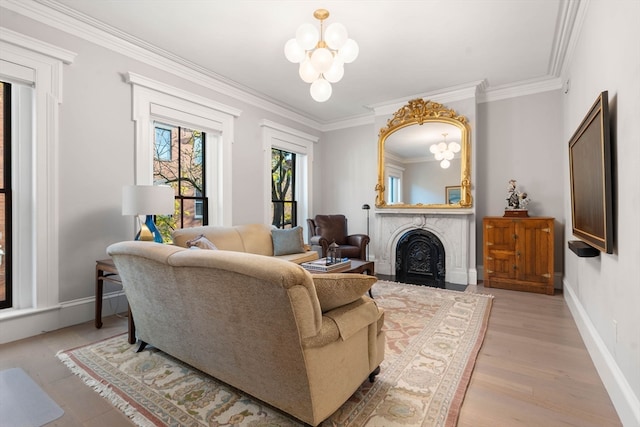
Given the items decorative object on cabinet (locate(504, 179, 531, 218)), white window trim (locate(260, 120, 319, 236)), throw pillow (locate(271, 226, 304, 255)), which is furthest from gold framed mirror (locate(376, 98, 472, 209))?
throw pillow (locate(271, 226, 304, 255))

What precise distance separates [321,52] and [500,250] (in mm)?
3455

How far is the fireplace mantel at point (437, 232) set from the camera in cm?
466

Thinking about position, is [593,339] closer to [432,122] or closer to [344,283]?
[344,283]

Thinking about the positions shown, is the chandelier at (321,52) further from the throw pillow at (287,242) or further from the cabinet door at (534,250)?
the cabinet door at (534,250)

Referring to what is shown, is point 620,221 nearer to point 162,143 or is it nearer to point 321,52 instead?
point 321,52

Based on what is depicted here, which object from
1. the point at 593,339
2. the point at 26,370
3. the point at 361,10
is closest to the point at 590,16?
→ the point at 361,10

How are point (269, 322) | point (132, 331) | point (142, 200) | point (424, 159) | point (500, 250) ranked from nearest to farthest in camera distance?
point (269, 322) → point (132, 331) → point (142, 200) → point (500, 250) → point (424, 159)

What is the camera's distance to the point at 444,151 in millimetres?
4875

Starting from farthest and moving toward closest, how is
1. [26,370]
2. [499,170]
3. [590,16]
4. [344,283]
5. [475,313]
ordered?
[499,170] → [475,313] → [590,16] → [26,370] → [344,283]

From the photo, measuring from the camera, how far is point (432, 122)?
4934mm

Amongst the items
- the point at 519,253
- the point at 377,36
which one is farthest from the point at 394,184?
the point at 377,36

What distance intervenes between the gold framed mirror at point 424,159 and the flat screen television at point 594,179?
2.02 meters

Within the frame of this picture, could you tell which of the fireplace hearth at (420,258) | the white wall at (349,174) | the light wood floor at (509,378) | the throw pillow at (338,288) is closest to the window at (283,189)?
the white wall at (349,174)

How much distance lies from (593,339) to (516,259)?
78.6 inches
